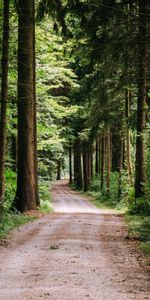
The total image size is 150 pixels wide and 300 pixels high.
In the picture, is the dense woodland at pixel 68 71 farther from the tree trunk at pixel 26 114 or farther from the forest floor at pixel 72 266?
the forest floor at pixel 72 266

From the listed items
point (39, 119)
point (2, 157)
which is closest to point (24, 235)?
point (2, 157)

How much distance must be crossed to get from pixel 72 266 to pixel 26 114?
11.9 meters

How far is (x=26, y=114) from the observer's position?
20422 mm

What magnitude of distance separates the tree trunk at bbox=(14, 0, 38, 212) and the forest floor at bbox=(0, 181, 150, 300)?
18.0 ft

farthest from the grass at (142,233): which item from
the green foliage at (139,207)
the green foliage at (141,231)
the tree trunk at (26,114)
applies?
the tree trunk at (26,114)

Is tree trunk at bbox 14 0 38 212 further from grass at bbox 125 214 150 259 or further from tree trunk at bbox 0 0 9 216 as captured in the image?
grass at bbox 125 214 150 259

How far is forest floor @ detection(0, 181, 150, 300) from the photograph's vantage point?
734 cm

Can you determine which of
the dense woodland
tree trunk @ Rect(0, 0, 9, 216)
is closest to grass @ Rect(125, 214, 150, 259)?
the dense woodland

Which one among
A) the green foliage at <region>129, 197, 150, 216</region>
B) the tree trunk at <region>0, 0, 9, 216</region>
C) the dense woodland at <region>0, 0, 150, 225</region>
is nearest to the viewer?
the dense woodland at <region>0, 0, 150, 225</region>

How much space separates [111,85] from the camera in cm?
2227

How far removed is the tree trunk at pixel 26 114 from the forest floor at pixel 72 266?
5.49 meters

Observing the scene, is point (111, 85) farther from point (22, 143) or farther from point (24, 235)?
point (24, 235)

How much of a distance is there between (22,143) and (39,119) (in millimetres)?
7163

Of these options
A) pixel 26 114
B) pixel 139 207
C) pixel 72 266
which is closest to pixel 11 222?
pixel 26 114
